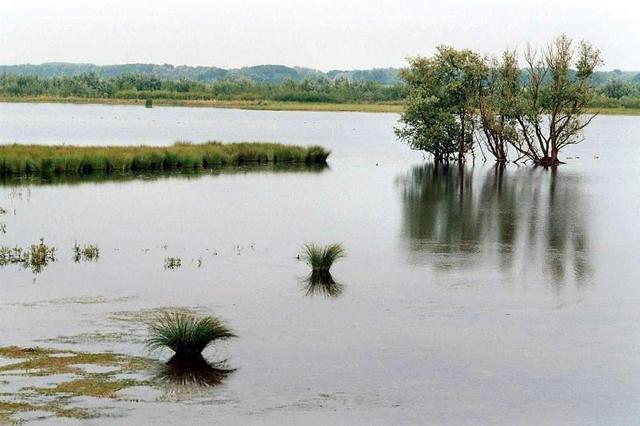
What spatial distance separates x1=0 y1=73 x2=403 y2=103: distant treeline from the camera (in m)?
153

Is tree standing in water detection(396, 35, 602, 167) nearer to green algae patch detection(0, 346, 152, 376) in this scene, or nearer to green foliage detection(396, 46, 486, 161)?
green foliage detection(396, 46, 486, 161)

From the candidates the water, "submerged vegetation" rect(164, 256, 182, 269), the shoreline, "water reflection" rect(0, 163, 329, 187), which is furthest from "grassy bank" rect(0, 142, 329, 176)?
the shoreline

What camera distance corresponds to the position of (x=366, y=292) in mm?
22297

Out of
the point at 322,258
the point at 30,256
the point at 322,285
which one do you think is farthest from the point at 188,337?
the point at 30,256

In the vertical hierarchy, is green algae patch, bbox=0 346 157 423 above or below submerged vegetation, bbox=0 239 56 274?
below

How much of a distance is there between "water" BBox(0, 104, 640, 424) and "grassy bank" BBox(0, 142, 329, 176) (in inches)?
166

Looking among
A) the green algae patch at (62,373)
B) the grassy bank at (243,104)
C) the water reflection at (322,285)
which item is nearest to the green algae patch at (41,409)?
the green algae patch at (62,373)

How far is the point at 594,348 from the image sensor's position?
58.7 ft

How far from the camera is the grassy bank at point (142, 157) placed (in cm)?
4597

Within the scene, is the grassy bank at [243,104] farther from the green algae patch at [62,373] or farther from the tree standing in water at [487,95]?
the green algae patch at [62,373]

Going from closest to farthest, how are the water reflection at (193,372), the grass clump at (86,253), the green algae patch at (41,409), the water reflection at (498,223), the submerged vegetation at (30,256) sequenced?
the green algae patch at (41,409), the water reflection at (193,372), the submerged vegetation at (30,256), the grass clump at (86,253), the water reflection at (498,223)

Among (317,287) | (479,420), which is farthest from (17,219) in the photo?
(479,420)

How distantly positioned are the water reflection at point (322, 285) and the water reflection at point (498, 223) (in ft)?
10.3

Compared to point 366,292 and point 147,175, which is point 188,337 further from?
point 147,175
